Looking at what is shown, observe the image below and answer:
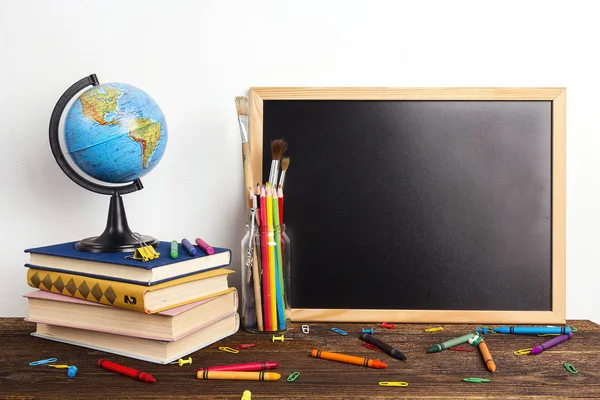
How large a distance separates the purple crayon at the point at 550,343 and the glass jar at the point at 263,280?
1.57 ft

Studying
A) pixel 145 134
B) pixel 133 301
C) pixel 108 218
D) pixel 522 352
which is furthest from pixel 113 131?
pixel 522 352

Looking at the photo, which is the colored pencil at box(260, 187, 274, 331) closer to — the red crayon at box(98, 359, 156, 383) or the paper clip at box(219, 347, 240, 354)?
the paper clip at box(219, 347, 240, 354)

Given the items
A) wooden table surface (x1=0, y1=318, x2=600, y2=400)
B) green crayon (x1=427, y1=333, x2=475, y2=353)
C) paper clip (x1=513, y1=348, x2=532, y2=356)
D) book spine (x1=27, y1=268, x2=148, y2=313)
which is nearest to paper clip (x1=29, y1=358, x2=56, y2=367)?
wooden table surface (x1=0, y1=318, x2=600, y2=400)

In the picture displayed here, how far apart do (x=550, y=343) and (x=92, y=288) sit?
851mm

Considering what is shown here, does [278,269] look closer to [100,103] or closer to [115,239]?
[115,239]

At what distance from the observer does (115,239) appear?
3.61 ft

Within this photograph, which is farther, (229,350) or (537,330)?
(537,330)

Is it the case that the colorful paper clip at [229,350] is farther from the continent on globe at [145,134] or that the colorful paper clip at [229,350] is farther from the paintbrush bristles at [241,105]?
the paintbrush bristles at [241,105]

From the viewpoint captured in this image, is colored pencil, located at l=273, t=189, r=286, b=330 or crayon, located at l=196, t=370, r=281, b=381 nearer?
crayon, located at l=196, t=370, r=281, b=381

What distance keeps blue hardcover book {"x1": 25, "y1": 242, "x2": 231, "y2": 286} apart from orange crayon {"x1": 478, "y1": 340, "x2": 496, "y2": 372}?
→ 0.51 meters

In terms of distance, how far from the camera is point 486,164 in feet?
4.10

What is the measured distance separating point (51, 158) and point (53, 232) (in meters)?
0.18

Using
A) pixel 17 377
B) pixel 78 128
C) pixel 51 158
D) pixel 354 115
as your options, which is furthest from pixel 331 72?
pixel 17 377

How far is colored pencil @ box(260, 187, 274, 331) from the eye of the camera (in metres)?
1.12
